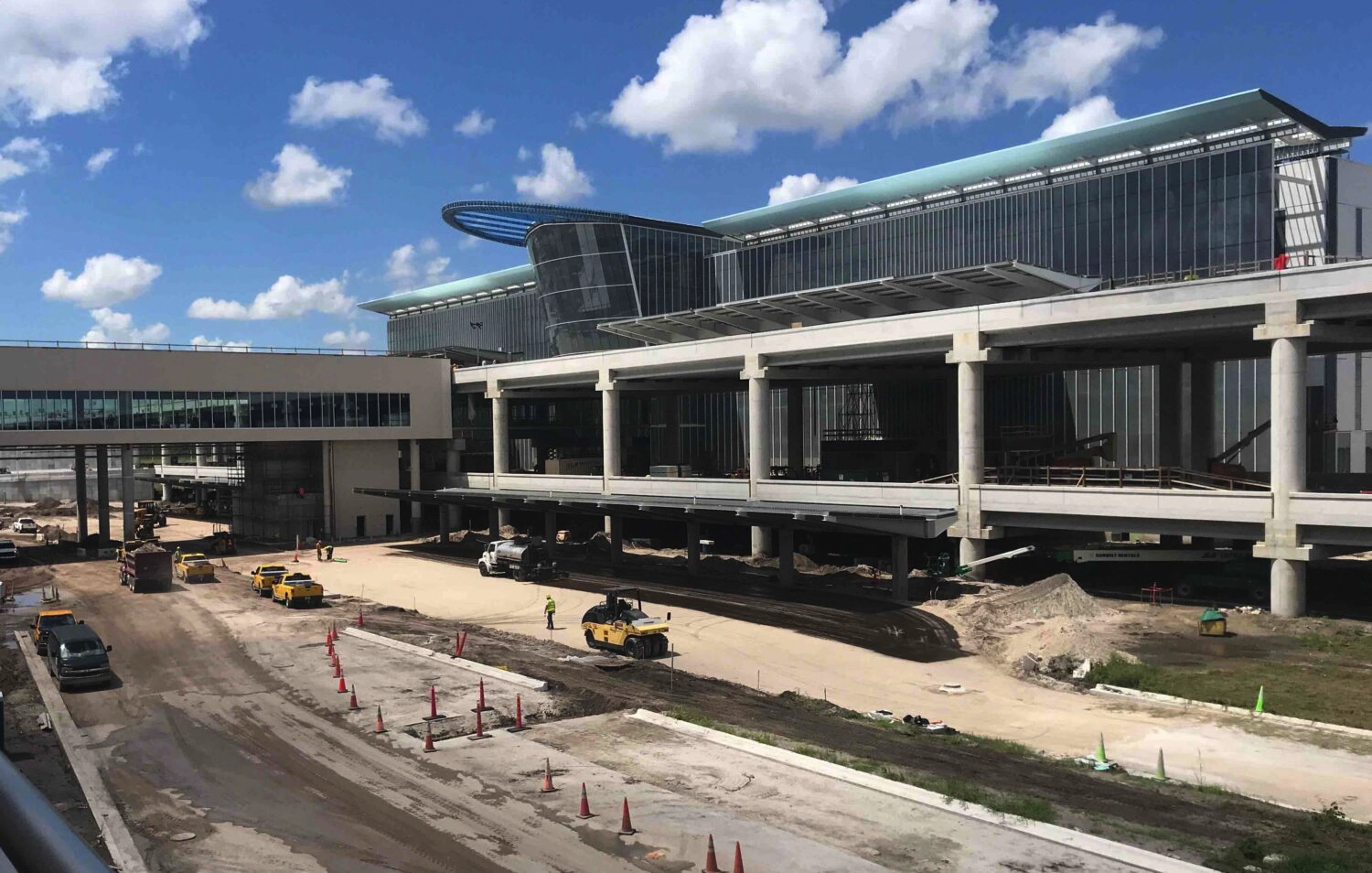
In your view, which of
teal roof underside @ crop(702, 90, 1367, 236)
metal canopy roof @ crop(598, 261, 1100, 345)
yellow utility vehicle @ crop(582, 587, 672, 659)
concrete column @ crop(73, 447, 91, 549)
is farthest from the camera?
concrete column @ crop(73, 447, 91, 549)

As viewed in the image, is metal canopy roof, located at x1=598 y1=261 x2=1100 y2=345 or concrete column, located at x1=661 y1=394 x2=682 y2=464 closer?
metal canopy roof, located at x1=598 y1=261 x2=1100 y2=345

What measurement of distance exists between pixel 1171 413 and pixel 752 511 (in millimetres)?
25515

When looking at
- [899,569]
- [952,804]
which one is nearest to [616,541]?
[899,569]

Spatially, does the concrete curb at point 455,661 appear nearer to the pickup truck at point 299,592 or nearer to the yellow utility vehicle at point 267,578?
the pickup truck at point 299,592

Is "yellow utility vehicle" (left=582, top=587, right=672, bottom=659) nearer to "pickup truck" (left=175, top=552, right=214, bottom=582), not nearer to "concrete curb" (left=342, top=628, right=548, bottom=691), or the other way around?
"concrete curb" (left=342, top=628, right=548, bottom=691)

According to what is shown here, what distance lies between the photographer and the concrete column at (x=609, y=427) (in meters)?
65.1

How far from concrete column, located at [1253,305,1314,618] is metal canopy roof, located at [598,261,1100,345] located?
42.8 feet

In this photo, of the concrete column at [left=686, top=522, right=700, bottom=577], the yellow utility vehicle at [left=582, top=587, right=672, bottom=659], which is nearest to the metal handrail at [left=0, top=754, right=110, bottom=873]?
the yellow utility vehicle at [left=582, top=587, right=672, bottom=659]

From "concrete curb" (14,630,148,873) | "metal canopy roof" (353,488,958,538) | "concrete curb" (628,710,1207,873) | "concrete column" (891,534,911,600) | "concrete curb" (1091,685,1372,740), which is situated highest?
"metal canopy roof" (353,488,958,538)

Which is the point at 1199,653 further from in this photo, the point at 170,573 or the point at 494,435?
the point at 494,435

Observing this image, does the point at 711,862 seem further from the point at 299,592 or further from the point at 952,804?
the point at 299,592

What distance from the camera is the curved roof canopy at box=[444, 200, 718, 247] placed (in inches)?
3644

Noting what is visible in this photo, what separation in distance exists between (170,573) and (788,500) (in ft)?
103

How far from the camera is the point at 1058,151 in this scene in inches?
2785
